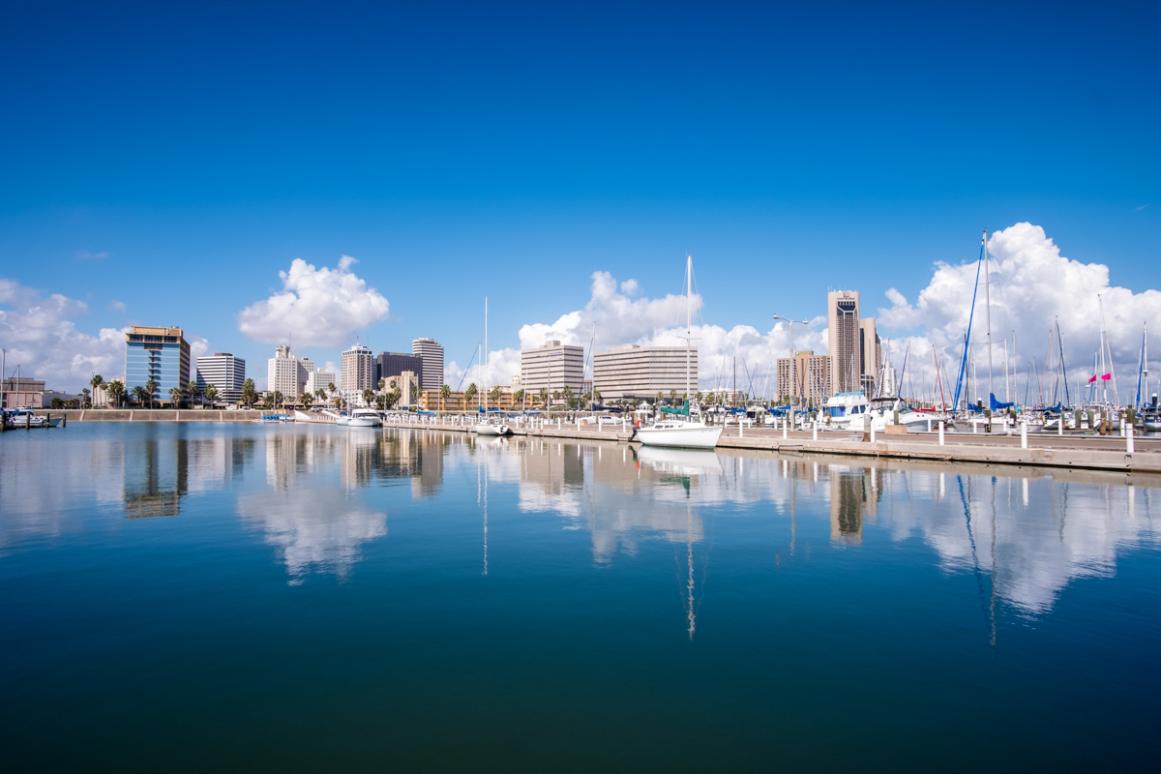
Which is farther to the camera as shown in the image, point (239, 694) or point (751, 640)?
point (751, 640)

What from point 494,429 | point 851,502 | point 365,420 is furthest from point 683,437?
point 365,420

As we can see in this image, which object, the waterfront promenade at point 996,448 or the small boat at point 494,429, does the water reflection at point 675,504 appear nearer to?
the waterfront promenade at point 996,448

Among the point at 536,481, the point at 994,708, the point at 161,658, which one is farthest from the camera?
the point at 536,481

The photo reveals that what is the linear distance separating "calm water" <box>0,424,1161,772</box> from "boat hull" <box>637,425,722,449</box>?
33.6 m

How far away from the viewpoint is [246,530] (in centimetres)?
2295

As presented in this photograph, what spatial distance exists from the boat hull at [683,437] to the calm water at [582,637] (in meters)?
33.6

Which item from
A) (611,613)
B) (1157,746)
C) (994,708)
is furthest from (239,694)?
(1157,746)

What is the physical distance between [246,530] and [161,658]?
39.6 feet

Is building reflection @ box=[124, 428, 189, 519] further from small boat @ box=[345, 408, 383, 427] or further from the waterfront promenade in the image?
small boat @ box=[345, 408, 383, 427]

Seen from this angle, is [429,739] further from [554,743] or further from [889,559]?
[889,559]

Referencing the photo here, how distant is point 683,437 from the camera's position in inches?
2496

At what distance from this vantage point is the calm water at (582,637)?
8.81 meters

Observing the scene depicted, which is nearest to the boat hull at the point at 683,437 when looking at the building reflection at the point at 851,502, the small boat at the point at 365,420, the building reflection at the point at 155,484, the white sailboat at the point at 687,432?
the white sailboat at the point at 687,432

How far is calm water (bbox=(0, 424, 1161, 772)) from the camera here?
8.81 metres
